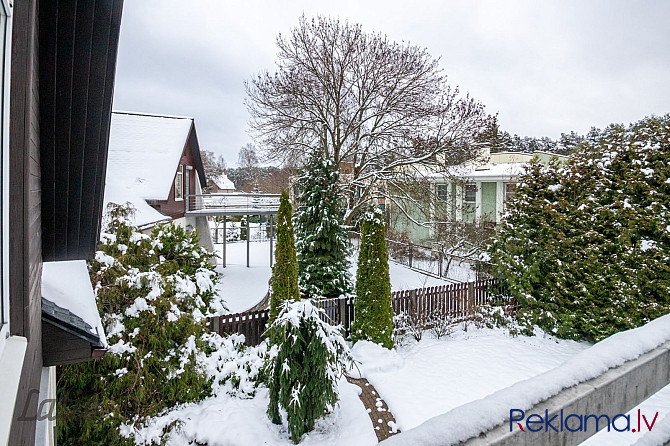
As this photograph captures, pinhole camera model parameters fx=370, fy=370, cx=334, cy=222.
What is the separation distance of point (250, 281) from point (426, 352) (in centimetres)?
806

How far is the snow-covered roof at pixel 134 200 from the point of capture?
1001 cm

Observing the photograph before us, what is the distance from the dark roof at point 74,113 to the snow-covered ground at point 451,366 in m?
4.68

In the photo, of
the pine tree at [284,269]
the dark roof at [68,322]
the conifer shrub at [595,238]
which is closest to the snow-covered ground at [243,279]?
the pine tree at [284,269]

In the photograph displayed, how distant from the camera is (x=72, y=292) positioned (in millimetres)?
3467

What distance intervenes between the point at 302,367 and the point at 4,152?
13.5 ft

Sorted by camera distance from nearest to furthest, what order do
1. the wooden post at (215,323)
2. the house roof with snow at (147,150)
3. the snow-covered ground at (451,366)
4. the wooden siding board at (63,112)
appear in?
the wooden siding board at (63,112) < the snow-covered ground at (451,366) < the wooden post at (215,323) < the house roof with snow at (147,150)

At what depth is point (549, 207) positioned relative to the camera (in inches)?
316

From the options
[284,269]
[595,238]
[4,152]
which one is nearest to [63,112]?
[4,152]

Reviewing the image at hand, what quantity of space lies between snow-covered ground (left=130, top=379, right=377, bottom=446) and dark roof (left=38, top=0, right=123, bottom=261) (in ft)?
8.95

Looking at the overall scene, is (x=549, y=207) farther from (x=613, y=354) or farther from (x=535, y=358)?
(x=613, y=354)

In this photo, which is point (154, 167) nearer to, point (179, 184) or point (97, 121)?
point (179, 184)

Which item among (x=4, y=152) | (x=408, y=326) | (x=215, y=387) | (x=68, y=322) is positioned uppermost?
(x=4, y=152)

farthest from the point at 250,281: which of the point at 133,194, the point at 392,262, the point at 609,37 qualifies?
the point at 609,37

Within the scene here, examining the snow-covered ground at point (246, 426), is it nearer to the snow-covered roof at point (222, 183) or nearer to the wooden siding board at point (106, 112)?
the wooden siding board at point (106, 112)
